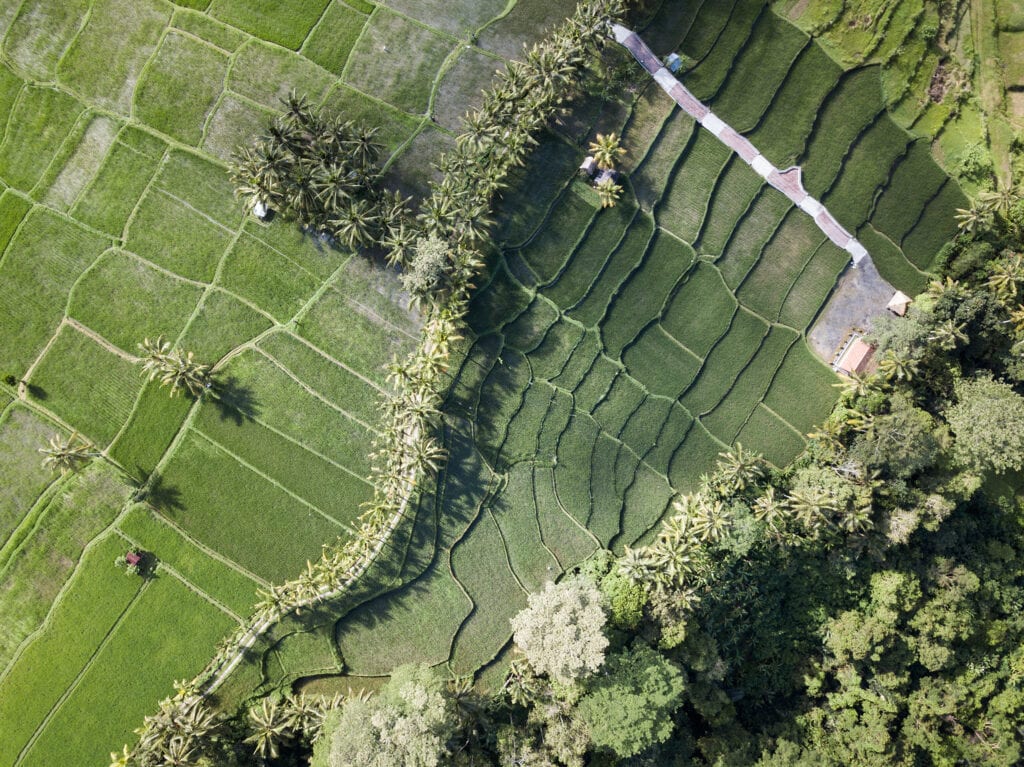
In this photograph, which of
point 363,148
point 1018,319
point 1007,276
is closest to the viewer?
point 363,148

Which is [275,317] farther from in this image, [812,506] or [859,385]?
[859,385]

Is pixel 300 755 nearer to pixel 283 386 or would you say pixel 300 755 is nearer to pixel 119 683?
pixel 119 683

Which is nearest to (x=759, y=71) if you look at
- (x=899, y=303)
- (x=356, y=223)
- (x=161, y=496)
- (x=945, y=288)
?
(x=899, y=303)

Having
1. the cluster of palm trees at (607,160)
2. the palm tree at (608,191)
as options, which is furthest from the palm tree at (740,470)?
the cluster of palm trees at (607,160)

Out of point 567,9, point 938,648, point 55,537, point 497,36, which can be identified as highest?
point 567,9

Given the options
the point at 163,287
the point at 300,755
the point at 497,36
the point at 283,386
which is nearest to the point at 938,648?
the point at 300,755

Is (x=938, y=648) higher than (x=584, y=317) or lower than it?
lower
